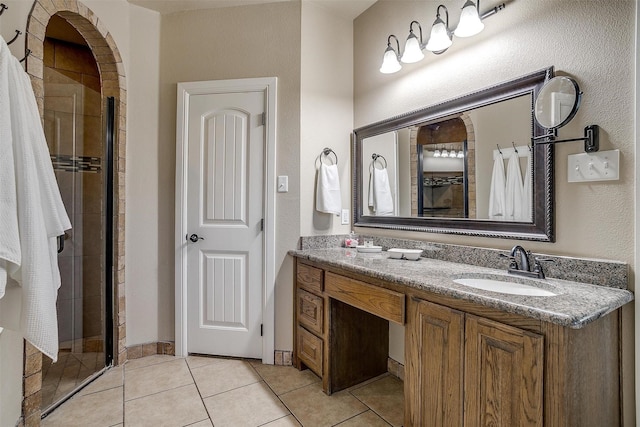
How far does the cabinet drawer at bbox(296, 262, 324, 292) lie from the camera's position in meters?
2.04

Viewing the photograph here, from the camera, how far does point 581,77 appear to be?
135cm

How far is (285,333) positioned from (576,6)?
2.39 m

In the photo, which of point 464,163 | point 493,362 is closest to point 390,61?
point 464,163

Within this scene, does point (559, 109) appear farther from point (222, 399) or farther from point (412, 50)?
point (222, 399)

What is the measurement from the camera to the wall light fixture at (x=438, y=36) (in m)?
1.63

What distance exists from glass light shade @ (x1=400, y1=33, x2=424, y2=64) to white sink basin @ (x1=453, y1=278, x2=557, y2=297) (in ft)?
4.43

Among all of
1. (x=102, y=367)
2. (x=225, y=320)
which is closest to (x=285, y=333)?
(x=225, y=320)

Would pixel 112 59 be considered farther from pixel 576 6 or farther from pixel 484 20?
pixel 576 6

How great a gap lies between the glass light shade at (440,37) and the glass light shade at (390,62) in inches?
12.6

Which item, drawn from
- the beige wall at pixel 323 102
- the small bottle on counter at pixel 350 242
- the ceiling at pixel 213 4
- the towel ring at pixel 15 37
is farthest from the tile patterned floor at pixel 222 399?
the ceiling at pixel 213 4

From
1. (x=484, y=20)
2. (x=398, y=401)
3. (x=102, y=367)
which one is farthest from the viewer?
(x=102, y=367)

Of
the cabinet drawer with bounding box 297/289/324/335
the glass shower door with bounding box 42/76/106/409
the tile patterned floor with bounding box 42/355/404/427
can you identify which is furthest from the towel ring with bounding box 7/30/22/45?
the cabinet drawer with bounding box 297/289/324/335

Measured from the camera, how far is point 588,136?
1.30 meters

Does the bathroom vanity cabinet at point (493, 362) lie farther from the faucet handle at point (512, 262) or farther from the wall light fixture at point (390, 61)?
the wall light fixture at point (390, 61)
